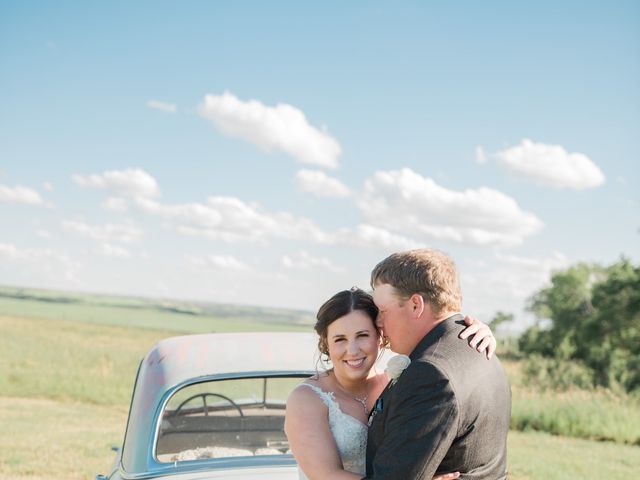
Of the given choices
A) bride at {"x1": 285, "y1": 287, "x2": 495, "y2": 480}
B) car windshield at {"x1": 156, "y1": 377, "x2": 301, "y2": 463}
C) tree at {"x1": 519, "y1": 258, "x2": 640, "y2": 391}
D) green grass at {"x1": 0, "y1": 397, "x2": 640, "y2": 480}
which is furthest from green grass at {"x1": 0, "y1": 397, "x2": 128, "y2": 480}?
tree at {"x1": 519, "y1": 258, "x2": 640, "y2": 391}

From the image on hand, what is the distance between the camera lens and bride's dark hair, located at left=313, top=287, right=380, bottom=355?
2.83m

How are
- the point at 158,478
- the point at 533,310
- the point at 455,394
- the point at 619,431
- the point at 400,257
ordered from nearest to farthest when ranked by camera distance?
the point at 455,394, the point at 400,257, the point at 158,478, the point at 619,431, the point at 533,310

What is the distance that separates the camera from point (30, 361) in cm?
2638

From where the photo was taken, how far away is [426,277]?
246 cm

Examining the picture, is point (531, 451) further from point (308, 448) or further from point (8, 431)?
point (308, 448)

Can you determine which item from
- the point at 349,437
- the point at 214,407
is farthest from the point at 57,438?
the point at 349,437

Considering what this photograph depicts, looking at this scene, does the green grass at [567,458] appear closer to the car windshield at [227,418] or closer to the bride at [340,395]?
the car windshield at [227,418]

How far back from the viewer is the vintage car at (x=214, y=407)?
152 inches

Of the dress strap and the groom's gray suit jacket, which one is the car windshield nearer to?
the dress strap

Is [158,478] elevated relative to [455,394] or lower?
lower

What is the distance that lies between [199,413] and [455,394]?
3075 millimetres

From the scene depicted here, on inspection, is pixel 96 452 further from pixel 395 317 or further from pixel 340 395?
pixel 395 317

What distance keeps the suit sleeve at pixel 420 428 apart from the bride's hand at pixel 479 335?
283 millimetres

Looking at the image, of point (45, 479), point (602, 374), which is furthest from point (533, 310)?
point (45, 479)
